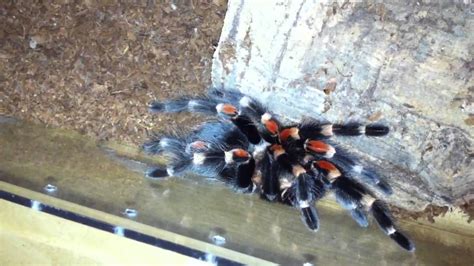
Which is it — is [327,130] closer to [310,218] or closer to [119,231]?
[310,218]

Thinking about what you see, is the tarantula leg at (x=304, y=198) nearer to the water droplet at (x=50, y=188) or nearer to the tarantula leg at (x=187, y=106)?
the tarantula leg at (x=187, y=106)

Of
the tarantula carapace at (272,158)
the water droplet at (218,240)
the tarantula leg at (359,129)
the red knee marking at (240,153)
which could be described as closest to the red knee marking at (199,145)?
the tarantula carapace at (272,158)

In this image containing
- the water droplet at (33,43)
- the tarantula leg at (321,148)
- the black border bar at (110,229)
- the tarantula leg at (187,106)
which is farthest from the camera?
the water droplet at (33,43)

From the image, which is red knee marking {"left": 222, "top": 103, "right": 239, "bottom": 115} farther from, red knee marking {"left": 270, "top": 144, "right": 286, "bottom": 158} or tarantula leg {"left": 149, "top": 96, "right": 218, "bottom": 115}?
red knee marking {"left": 270, "top": 144, "right": 286, "bottom": 158}

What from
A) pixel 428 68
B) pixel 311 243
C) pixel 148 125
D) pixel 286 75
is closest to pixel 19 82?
pixel 148 125

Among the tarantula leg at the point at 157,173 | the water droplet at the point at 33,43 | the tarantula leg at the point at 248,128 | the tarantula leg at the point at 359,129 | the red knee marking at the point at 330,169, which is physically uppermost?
the tarantula leg at the point at 359,129

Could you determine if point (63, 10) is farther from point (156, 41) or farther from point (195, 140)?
point (195, 140)

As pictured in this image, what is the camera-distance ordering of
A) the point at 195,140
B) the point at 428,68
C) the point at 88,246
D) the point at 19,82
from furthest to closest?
1. the point at 19,82
2. the point at 195,140
3. the point at 88,246
4. the point at 428,68
